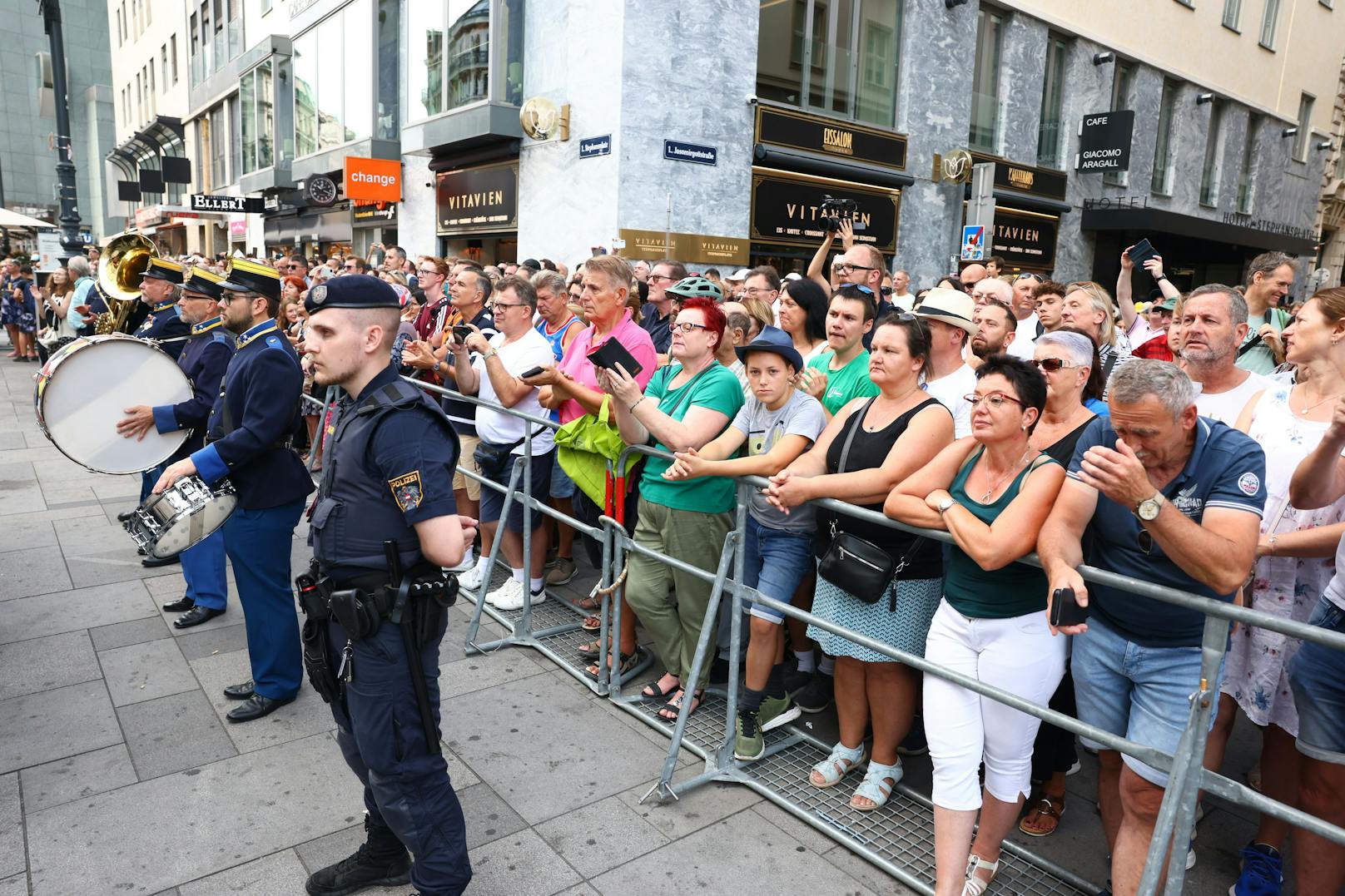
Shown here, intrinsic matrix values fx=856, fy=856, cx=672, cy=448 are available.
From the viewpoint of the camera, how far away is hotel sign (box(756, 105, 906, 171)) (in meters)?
13.4

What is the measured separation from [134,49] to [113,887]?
49.3 meters

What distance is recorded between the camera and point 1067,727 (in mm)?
2562

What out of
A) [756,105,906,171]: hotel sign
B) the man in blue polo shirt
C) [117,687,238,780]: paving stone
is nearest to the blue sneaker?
the man in blue polo shirt

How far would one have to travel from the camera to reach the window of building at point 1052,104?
58.0ft

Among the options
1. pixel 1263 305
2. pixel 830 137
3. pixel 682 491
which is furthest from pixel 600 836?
pixel 830 137

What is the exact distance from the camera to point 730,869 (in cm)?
321

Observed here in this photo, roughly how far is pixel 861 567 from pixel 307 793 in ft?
8.20

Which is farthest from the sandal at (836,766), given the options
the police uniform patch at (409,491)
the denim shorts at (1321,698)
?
the police uniform patch at (409,491)

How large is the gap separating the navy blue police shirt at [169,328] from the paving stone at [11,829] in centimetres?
332

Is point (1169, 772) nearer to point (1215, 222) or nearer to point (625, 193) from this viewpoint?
point (625, 193)

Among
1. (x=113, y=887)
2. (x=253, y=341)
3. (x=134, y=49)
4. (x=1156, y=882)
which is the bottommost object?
(x=113, y=887)

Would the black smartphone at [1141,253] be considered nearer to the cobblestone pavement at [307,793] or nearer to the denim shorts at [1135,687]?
the cobblestone pavement at [307,793]

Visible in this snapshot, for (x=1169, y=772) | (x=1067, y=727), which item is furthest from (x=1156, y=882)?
(x=1067, y=727)

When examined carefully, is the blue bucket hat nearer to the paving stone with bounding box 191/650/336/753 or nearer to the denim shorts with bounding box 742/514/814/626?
the denim shorts with bounding box 742/514/814/626
